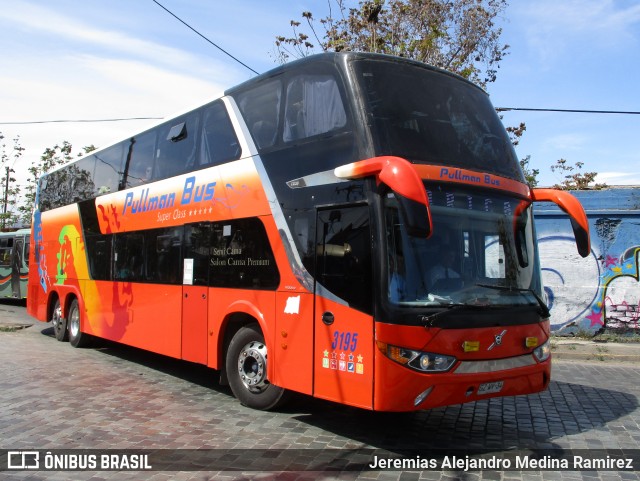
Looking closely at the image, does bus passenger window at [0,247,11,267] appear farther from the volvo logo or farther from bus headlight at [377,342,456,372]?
the volvo logo

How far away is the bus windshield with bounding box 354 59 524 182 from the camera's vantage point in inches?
215

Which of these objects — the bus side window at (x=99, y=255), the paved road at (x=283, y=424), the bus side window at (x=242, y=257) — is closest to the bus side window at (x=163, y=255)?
the bus side window at (x=242, y=257)

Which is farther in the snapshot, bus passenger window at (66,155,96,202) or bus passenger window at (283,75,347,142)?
bus passenger window at (66,155,96,202)

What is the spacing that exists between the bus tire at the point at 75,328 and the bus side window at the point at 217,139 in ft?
19.4

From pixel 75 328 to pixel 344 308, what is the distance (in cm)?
882

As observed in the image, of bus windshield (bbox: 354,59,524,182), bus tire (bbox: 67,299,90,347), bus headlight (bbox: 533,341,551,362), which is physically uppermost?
bus windshield (bbox: 354,59,524,182)

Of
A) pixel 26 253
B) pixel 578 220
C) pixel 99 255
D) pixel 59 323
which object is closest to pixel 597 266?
pixel 578 220

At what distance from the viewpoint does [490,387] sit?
5.32 m

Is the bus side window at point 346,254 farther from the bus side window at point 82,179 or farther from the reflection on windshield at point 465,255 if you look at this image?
the bus side window at point 82,179

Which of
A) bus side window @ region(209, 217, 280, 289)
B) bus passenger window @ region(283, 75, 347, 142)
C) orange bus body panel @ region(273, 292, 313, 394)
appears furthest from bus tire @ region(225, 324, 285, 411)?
bus passenger window @ region(283, 75, 347, 142)

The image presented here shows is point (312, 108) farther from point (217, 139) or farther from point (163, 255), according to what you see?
point (163, 255)

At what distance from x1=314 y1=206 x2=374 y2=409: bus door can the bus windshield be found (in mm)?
828

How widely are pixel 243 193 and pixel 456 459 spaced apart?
3.81 metres

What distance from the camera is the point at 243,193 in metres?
6.91
